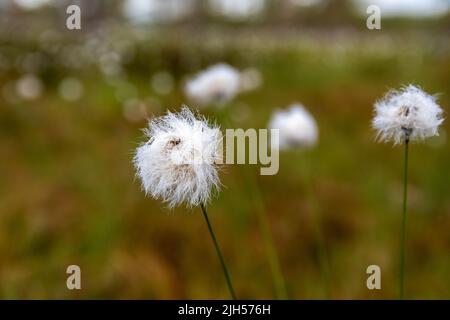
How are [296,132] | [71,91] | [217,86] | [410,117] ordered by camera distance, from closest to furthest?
[410,117], [217,86], [296,132], [71,91]

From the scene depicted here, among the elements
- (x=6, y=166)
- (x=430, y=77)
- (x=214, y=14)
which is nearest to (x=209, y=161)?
(x=6, y=166)

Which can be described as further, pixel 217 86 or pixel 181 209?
pixel 181 209

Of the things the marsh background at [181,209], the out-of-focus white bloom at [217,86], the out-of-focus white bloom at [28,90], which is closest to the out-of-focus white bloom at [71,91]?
the marsh background at [181,209]

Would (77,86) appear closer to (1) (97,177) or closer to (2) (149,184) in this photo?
(1) (97,177)

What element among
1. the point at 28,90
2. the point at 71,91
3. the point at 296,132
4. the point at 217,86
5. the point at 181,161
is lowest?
the point at 181,161

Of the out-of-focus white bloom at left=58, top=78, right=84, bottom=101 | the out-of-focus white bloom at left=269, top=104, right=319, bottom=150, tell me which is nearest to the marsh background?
the out-of-focus white bloom at left=58, top=78, right=84, bottom=101

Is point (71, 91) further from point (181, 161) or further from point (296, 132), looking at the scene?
point (181, 161)

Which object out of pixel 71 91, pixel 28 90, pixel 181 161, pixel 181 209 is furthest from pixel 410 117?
pixel 71 91
